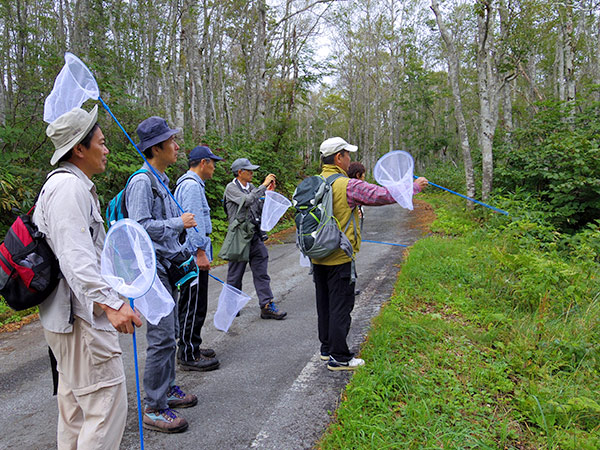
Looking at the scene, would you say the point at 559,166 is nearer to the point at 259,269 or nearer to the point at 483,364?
the point at 483,364

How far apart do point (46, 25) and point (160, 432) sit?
94.2ft

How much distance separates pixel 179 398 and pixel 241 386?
22.3 inches

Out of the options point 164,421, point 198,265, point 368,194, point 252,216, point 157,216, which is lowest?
point 164,421

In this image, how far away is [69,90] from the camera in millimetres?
2328

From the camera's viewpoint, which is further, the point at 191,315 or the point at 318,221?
the point at 191,315

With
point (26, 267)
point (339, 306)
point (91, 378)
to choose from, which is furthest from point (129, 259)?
point (339, 306)

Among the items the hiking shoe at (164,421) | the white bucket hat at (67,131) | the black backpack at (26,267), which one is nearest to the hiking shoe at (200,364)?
the hiking shoe at (164,421)

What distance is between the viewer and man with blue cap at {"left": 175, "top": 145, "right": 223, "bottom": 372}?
3695mm

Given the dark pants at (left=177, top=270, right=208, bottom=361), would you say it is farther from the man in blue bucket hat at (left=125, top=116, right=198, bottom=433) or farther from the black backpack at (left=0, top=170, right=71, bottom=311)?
the black backpack at (left=0, top=170, right=71, bottom=311)

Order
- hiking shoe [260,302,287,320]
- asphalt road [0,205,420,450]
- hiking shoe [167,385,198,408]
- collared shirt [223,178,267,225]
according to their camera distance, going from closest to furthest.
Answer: asphalt road [0,205,420,450] < hiking shoe [167,385,198,408] < collared shirt [223,178,267,225] < hiking shoe [260,302,287,320]

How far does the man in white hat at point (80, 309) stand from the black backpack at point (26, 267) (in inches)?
2.0

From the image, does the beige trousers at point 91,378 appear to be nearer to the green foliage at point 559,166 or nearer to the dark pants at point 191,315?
the dark pants at point 191,315

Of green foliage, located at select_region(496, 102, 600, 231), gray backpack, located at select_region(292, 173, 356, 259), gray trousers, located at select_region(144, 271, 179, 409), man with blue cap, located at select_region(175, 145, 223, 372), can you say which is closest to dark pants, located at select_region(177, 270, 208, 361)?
man with blue cap, located at select_region(175, 145, 223, 372)

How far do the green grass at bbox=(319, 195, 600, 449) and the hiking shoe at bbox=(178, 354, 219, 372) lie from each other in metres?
1.42
